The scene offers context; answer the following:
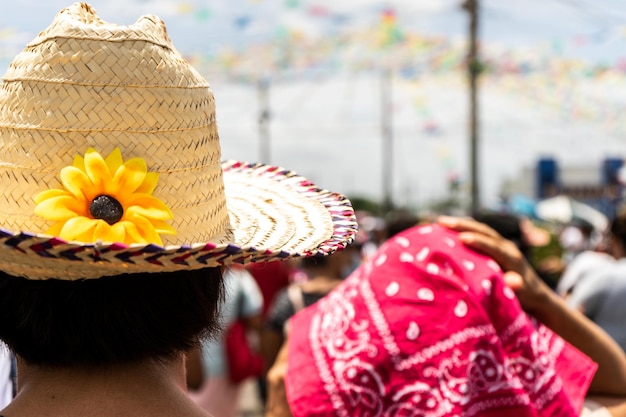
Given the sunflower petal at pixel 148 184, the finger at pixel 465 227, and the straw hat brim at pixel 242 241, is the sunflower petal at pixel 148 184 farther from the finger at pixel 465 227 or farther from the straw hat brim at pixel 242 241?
the finger at pixel 465 227

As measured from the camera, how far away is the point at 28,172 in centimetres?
119

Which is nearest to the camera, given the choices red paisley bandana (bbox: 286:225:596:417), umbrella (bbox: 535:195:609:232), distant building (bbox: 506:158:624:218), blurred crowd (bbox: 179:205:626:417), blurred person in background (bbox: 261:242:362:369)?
red paisley bandana (bbox: 286:225:596:417)

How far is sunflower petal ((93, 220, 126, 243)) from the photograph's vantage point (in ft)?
3.68

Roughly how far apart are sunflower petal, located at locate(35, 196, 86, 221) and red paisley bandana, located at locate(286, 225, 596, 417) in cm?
74

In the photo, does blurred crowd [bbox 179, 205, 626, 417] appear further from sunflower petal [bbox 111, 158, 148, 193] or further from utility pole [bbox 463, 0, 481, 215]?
utility pole [bbox 463, 0, 481, 215]

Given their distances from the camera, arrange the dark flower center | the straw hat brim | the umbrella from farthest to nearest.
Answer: the umbrella < the dark flower center < the straw hat brim

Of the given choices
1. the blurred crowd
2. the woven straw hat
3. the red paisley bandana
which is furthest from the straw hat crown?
the blurred crowd

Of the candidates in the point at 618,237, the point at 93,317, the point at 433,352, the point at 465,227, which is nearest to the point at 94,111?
the point at 93,317

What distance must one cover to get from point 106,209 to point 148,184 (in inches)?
3.2

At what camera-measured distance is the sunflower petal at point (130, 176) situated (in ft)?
3.82

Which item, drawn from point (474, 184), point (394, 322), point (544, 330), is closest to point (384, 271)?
point (394, 322)

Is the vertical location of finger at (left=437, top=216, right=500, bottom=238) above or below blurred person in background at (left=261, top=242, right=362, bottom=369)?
above

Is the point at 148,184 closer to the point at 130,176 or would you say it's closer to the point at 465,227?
the point at 130,176

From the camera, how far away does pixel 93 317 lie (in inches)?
44.3
